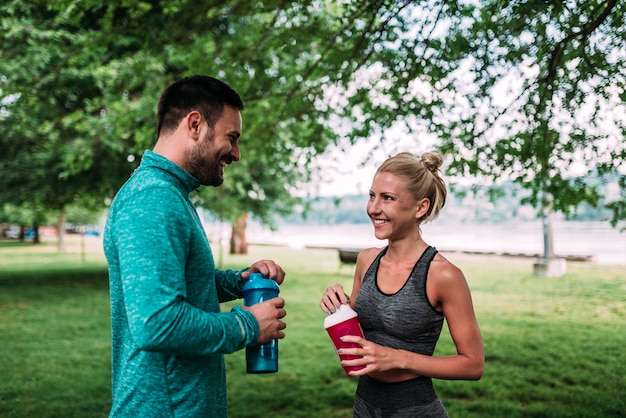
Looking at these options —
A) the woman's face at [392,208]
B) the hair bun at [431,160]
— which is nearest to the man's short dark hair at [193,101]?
the woman's face at [392,208]

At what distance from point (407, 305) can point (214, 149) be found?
1.03 meters

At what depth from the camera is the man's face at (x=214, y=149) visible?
6.37 ft

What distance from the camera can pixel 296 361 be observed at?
7594 mm

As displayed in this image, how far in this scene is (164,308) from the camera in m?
1.56

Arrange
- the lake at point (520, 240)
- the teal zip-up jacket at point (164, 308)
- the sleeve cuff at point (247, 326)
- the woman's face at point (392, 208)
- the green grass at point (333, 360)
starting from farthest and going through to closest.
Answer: the lake at point (520, 240)
the green grass at point (333, 360)
the woman's face at point (392, 208)
the sleeve cuff at point (247, 326)
the teal zip-up jacket at point (164, 308)

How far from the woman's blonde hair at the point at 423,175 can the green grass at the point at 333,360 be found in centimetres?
355

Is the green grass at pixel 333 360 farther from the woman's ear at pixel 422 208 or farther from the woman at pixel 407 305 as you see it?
the woman's ear at pixel 422 208

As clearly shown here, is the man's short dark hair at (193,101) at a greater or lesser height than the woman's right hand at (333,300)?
greater

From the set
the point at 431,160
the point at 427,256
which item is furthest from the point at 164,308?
the point at 431,160

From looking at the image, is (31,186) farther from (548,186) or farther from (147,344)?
(147,344)

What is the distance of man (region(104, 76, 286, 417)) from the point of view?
1.58 m

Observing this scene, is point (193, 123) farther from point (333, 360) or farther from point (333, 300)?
point (333, 360)

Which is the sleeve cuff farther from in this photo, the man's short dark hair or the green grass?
the green grass

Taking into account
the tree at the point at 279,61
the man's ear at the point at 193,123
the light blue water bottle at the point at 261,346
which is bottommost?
the light blue water bottle at the point at 261,346
